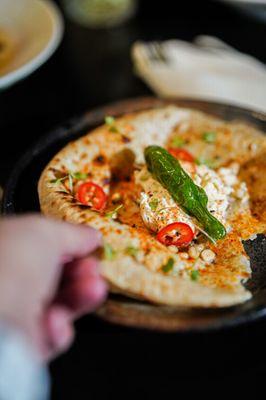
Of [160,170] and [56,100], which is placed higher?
[160,170]

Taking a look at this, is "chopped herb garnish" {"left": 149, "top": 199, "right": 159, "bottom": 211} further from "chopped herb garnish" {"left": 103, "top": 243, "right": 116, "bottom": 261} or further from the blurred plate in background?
the blurred plate in background

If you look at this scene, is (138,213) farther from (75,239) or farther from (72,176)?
(75,239)

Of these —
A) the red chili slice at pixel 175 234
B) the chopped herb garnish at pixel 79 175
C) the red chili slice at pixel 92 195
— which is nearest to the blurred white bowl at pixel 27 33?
the chopped herb garnish at pixel 79 175

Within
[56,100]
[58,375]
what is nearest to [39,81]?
[56,100]

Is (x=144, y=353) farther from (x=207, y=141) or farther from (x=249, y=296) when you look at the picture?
(x=207, y=141)

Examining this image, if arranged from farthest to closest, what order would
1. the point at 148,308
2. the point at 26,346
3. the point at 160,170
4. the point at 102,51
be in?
the point at 102,51
the point at 160,170
the point at 148,308
the point at 26,346

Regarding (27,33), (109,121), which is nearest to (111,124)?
(109,121)
